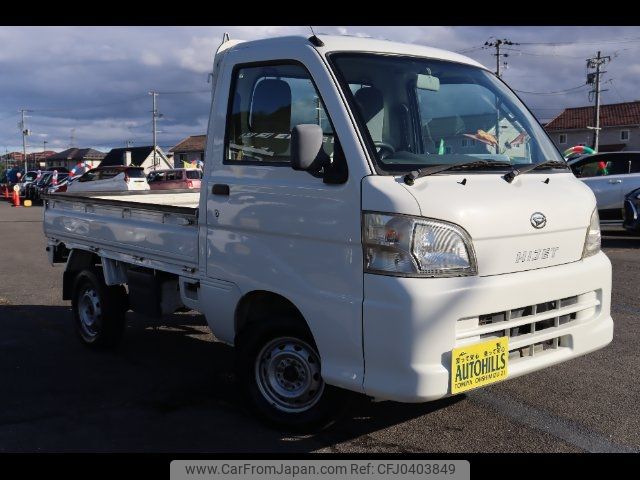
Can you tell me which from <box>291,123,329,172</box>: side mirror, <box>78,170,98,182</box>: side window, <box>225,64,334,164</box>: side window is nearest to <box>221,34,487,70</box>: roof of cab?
<box>225,64,334,164</box>: side window

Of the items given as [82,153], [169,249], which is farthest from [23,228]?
[82,153]

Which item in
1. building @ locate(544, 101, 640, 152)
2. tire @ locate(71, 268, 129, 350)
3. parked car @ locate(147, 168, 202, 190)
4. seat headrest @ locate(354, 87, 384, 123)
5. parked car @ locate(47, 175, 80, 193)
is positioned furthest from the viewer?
building @ locate(544, 101, 640, 152)

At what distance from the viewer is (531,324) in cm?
350

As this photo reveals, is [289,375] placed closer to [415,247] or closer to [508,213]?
[415,247]

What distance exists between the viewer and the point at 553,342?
3666 mm

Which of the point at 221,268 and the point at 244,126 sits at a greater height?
the point at 244,126

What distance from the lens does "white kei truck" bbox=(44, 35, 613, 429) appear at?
318 cm

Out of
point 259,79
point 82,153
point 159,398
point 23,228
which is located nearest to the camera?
point 259,79

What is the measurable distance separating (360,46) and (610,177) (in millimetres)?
10568

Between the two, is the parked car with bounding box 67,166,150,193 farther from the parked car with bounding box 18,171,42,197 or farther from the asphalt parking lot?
the asphalt parking lot

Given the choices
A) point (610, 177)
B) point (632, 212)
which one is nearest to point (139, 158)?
point (610, 177)

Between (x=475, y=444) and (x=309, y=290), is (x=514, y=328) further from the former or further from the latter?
(x=309, y=290)

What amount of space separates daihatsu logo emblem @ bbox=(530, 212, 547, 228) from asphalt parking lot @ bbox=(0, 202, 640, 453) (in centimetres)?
125

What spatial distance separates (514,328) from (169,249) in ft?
8.06
